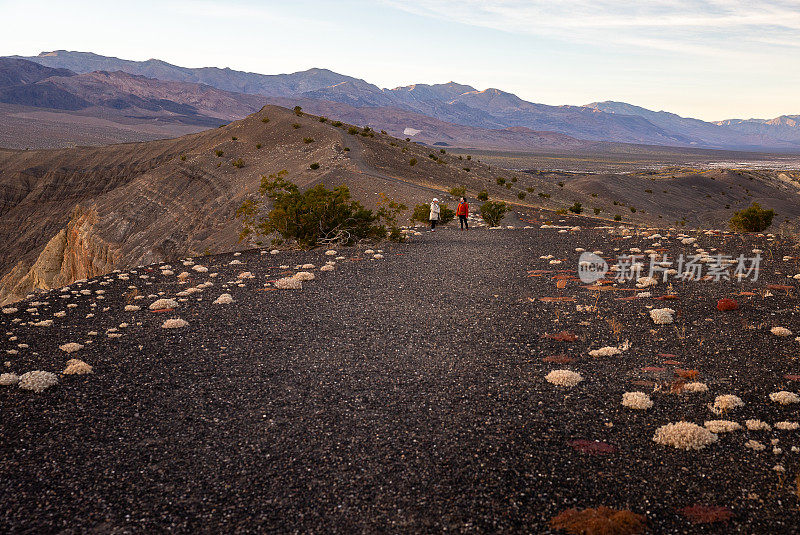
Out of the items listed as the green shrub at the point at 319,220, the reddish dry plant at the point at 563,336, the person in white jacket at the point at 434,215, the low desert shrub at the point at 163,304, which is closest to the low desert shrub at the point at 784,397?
the reddish dry plant at the point at 563,336

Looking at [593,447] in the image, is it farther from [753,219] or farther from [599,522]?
[753,219]

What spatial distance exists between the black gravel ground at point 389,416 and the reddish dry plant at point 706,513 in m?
0.08

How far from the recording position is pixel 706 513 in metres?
5.41

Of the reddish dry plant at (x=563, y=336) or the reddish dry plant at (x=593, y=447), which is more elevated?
the reddish dry plant at (x=563, y=336)

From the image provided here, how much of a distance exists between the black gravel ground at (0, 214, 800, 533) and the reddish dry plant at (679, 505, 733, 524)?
0.26ft

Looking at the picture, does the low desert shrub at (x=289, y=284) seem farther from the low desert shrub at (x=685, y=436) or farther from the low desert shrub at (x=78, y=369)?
the low desert shrub at (x=685, y=436)

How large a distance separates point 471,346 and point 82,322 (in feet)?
32.3

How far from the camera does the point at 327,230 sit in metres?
21.3

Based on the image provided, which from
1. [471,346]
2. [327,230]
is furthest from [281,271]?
[471,346]

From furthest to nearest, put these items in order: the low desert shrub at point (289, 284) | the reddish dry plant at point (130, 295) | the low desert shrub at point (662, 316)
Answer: the low desert shrub at point (289, 284)
the reddish dry plant at point (130, 295)
the low desert shrub at point (662, 316)

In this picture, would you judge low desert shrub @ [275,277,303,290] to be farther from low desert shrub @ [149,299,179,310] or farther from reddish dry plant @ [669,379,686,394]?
reddish dry plant @ [669,379,686,394]

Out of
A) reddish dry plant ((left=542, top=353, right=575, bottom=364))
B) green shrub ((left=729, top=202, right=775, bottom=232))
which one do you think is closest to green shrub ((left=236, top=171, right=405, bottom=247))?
reddish dry plant ((left=542, top=353, right=575, bottom=364))

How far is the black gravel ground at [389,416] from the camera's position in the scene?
18.8 feet

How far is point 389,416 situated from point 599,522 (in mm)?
3456
